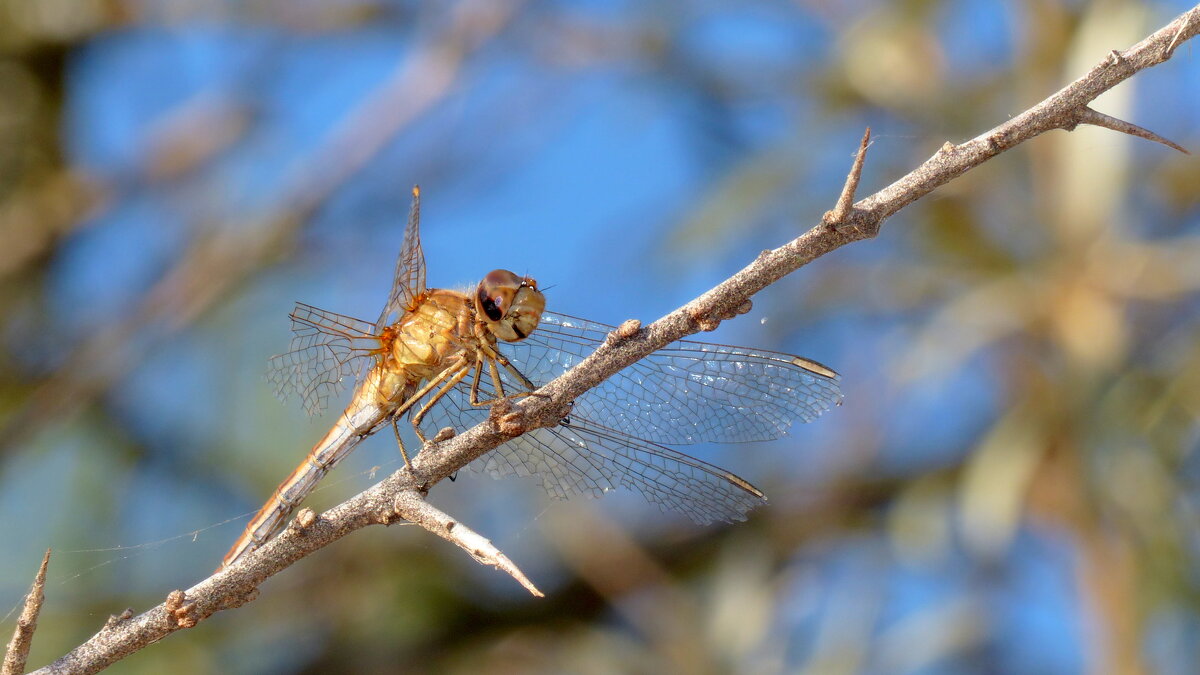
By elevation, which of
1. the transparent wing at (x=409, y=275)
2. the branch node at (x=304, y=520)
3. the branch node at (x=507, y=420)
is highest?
the transparent wing at (x=409, y=275)

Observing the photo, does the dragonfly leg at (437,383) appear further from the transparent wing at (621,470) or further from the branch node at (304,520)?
the branch node at (304,520)

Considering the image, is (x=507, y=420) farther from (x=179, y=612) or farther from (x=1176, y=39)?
(x=1176, y=39)

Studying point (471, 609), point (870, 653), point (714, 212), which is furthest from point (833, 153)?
point (471, 609)

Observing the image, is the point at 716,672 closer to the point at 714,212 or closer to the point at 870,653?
the point at 870,653

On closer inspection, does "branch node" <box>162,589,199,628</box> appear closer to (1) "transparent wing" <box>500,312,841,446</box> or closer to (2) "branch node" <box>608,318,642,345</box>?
(2) "branch node" <box>608,318,642,345</box>

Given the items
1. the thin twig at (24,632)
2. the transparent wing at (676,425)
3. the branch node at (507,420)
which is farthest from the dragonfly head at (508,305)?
the thin twig at (24,632)

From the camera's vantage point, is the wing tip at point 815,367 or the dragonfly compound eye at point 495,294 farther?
the dragonfly compound eye at point 495,294
